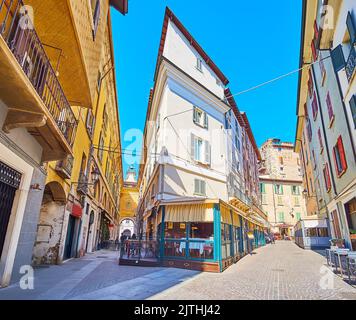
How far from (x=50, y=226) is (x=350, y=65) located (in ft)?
45.8

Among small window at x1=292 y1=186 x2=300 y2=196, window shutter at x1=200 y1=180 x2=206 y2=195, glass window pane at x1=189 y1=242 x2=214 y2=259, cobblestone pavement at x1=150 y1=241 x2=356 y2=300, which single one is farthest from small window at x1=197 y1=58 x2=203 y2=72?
small window at x1=292 y1=186 x2=300 y2=196

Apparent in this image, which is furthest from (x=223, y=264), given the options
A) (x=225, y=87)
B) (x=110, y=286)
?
(x=225, y=87)

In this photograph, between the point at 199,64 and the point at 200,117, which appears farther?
the point at 199,64

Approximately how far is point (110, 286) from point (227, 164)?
1450 cm

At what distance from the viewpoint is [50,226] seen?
32.4ft

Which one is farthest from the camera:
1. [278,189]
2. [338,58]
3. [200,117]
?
[278,189]

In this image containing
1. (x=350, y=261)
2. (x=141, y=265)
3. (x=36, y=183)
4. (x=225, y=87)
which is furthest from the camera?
(x=225, y=87)

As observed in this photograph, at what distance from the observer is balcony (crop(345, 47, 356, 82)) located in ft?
27.3

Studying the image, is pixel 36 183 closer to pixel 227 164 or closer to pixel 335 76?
pixel 335 76

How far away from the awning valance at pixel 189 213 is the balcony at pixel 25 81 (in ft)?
19.5

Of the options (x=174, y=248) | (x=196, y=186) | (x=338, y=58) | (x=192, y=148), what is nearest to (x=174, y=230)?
(x=174, y=248)

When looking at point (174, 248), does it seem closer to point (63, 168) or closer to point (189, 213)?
point (189, 213)
